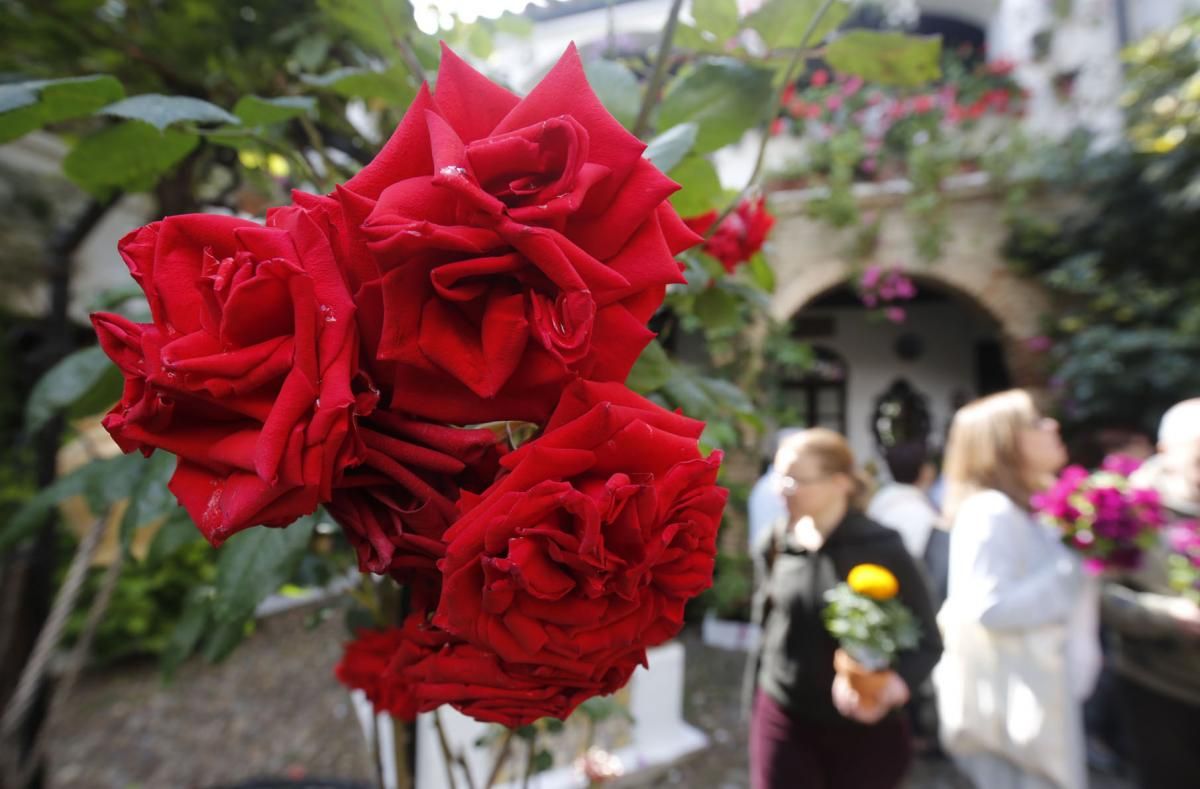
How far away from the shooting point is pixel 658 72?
73cm

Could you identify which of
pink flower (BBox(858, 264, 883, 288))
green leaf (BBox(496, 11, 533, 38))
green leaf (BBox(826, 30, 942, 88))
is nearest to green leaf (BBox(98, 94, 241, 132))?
green leaf (BBox(826, 30, 942, 88))

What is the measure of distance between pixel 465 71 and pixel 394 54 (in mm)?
500

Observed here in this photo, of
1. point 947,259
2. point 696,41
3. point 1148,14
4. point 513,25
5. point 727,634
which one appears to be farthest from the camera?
point 1148,14

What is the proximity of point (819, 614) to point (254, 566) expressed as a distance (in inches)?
77.3

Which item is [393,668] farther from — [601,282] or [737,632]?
[737,632]

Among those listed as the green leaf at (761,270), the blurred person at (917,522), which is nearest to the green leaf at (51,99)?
the green leaf at (761,270)

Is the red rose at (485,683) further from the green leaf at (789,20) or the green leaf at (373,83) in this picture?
the green leaf at (789,20)

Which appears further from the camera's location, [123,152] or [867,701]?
[867,701]

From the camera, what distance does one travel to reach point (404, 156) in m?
0.37

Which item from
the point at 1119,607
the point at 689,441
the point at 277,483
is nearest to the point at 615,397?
the point at 689,441

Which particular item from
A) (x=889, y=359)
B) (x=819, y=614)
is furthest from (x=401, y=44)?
(x=889, y=359)

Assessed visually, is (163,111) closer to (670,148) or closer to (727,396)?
(670,148)

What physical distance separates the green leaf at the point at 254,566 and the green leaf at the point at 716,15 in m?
0.78

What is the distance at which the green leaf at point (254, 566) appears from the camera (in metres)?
0.69
